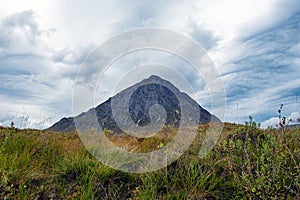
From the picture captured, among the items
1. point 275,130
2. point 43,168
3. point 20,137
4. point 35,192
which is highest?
point 275,130

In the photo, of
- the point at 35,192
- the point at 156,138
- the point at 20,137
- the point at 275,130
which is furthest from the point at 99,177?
the point at 275,130

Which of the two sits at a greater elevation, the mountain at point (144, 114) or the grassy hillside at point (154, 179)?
the mountain at point (144, 114)

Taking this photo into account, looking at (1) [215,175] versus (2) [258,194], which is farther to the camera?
(1) [215,175]

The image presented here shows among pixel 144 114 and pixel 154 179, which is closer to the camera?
pixel 154 179

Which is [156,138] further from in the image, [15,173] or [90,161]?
[15,173]

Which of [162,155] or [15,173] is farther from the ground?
[162,155]

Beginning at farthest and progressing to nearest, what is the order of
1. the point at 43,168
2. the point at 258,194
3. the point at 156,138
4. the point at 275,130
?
1. the point at 275,130
2. the point at 156,138
3. the point at 43,168
4. the point at 258,194

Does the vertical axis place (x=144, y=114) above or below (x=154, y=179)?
above

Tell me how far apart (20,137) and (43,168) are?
4.68 ft

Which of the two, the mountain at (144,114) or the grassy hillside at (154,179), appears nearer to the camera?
the grassy hillside at (154,179)

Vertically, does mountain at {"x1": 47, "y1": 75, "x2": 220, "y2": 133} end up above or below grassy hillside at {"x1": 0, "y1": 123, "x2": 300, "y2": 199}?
above

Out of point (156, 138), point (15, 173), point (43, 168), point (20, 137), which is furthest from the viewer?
point (156, 138)

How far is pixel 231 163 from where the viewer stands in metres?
5.79

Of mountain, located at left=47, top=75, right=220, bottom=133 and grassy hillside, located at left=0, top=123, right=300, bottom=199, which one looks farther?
mountain, located at left=47, top=75, right=220, bottom=133
